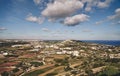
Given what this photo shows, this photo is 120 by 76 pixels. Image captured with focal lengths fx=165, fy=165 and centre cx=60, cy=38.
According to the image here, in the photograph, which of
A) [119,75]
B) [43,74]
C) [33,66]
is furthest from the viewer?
[33,66]

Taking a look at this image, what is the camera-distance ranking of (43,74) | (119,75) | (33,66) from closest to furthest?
(119,75) < (43,74) < (33,66)

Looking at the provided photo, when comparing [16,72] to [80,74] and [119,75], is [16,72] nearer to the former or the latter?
[80,74]

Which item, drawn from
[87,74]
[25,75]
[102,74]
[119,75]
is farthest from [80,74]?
[25,75]

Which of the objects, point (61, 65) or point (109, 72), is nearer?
point (109, 72)

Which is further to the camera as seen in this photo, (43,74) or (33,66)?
(33,66)

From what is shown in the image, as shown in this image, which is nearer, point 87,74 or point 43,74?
point 87,74

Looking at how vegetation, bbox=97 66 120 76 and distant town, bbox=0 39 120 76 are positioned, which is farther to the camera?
distant town, bbox=0 39 120 76

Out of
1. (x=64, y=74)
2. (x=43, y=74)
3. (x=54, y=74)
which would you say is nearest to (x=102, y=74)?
(x=64, y=74)

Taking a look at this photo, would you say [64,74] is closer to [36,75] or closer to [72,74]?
[72,74]

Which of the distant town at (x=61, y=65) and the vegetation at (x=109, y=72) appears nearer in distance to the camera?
the vegetation at (x=109, y=72)
